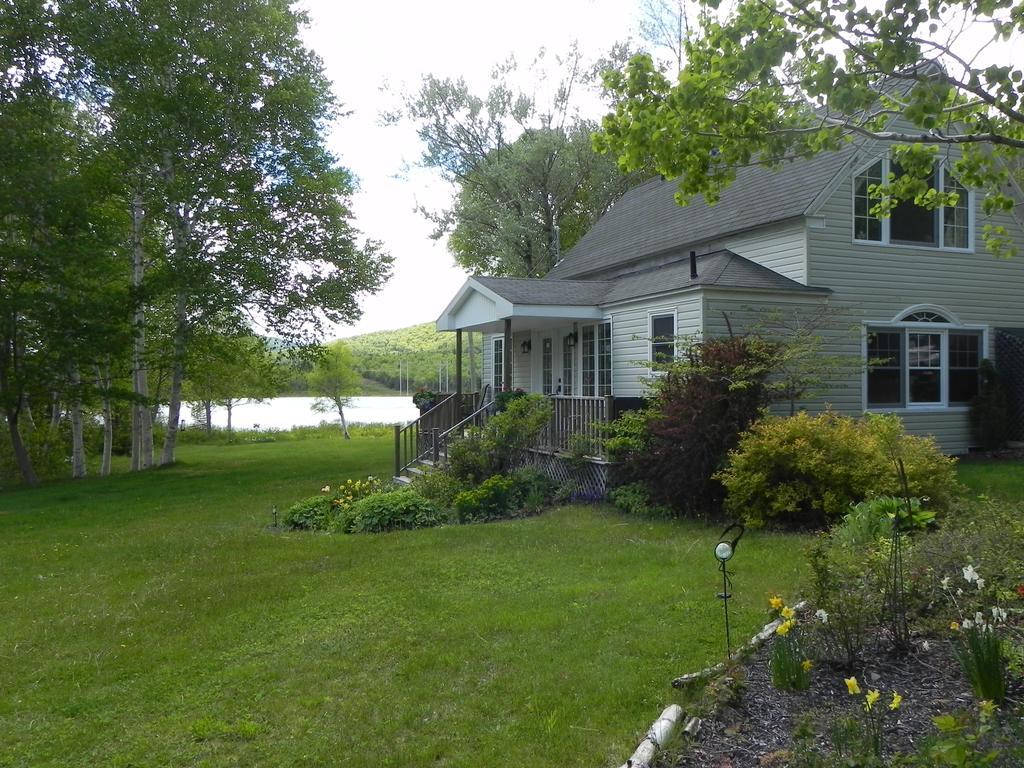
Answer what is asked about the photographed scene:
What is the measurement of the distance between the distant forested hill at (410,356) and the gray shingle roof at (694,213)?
78.7 ft

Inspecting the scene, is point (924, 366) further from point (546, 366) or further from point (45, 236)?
point (45, 236)

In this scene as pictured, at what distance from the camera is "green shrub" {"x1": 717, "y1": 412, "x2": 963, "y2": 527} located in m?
8.09

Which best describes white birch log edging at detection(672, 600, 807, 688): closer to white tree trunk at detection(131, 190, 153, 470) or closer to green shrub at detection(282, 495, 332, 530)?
green shrub at detection(282, 495, 332, 530)

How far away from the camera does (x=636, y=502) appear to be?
32.5ft

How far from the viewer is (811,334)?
12.2 m

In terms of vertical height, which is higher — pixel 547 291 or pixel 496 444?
pixel 547 291

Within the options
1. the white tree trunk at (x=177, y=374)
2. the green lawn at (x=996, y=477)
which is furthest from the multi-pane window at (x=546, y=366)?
the white tree trunk at (x=177, y=374)

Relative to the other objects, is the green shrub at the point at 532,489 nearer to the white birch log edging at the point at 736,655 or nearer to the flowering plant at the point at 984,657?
the white birch log edging at the point at 736,655

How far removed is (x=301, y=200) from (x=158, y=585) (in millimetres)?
15306

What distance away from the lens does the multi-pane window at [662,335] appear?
12.5 metres

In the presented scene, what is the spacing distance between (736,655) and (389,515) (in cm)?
626

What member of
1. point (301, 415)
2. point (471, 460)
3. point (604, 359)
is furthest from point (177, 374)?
point (301, 415)

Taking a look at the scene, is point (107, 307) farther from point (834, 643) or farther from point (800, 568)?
point (834, 643)

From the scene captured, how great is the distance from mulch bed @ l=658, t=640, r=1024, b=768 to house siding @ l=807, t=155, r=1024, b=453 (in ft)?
32.6
